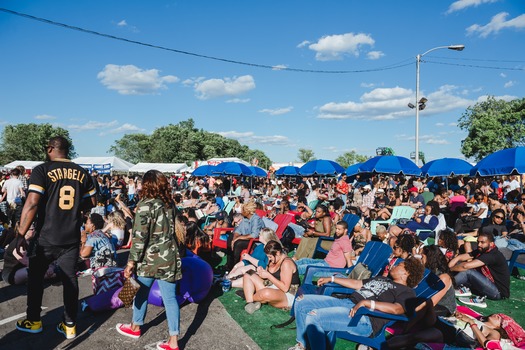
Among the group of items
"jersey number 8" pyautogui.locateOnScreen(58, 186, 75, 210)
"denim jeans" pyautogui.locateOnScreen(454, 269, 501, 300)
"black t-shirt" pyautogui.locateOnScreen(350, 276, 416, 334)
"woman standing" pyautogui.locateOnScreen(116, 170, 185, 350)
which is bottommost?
"denim jeans" pyautogui.locateOnScreen(454, 269, 501, 300)

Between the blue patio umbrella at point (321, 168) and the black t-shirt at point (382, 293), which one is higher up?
the blue patio umbrella at point (321, 168)

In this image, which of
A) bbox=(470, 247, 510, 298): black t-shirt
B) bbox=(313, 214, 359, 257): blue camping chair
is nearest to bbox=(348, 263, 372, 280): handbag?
bbox=(470, 247, 510, 298): black t-shirt

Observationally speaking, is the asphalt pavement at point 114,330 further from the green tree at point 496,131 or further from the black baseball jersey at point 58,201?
the green tree at point 496,131

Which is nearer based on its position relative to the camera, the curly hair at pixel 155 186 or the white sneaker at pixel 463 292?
the curly hair at pixel 155 186

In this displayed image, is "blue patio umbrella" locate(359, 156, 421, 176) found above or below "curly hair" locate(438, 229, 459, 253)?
above

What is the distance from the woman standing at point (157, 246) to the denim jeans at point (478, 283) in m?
4.14

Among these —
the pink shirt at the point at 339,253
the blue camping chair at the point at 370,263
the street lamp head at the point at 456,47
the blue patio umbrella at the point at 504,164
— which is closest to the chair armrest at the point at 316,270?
the blue camping chair at the point at 370,263

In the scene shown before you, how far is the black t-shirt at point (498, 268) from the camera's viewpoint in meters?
5.05

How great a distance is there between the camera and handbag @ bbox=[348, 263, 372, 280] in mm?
4625

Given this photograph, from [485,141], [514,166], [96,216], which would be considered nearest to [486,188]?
[514,166]

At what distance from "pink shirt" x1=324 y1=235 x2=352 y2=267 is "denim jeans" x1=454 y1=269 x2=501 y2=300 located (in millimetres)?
1605

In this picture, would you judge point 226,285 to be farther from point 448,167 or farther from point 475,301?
point 448,167

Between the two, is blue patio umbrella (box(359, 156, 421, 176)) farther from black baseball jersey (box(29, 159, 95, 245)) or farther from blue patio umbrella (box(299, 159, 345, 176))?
black baseball jersey (box(29, 159, 95, 245))

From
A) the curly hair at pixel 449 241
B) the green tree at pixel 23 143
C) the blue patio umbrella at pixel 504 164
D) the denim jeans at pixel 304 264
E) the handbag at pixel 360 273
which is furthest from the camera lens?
the green tree at pixel 23 143
